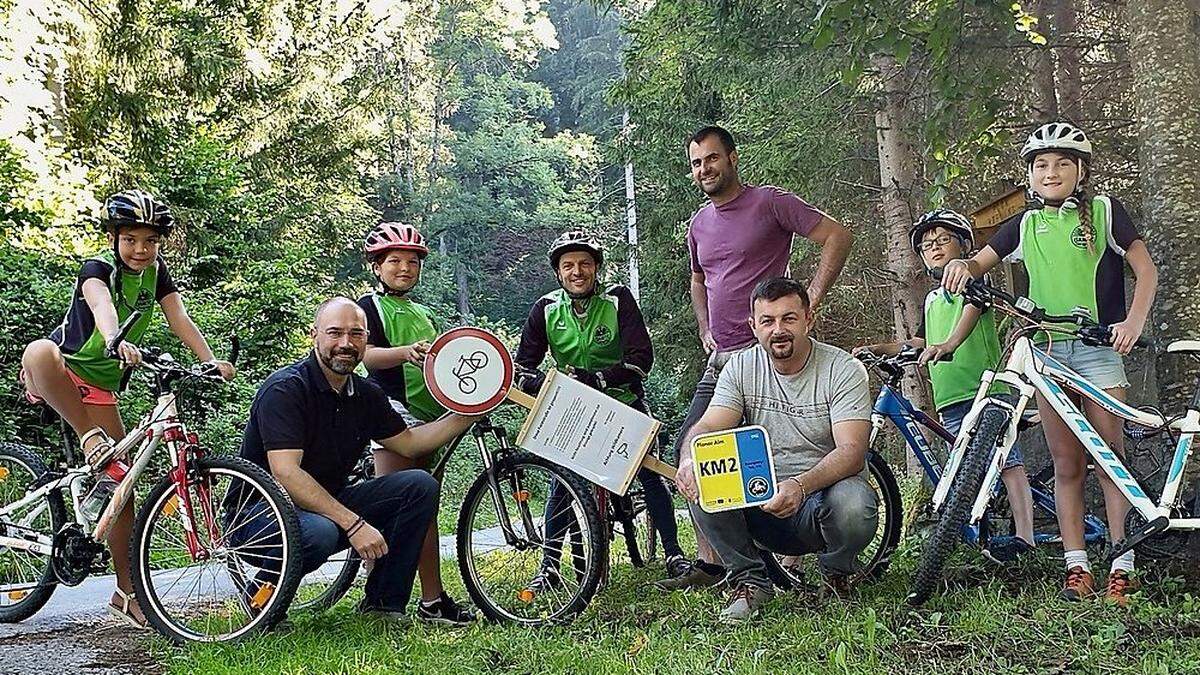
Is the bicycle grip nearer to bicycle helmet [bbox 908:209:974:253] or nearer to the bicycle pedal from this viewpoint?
the bicycle pedal

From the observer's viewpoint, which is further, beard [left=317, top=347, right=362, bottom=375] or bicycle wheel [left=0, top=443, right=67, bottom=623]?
bicycle wheel [left=0, top=443, right=67, bottom=623]

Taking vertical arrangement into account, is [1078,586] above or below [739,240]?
below

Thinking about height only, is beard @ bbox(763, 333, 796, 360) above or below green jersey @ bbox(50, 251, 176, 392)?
below

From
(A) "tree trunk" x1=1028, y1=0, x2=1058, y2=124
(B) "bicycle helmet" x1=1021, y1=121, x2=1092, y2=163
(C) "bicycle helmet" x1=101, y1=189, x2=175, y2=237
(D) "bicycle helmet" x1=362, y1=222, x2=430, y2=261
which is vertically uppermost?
(A) "tree trunk" x1=1028, y1=0, x2=1058, y2=124

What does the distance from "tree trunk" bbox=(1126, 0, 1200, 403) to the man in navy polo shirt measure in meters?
3.07

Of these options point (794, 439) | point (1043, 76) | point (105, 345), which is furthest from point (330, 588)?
point (1043, 76)

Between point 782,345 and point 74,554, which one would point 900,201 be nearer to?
point 782,345

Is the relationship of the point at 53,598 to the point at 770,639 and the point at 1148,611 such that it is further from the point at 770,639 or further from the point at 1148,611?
the point at 1148,611

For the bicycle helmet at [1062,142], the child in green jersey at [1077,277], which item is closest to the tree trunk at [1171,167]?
the child in green jersey at [1077,277]

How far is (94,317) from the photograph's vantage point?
14.5 feet

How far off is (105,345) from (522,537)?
6.26ft

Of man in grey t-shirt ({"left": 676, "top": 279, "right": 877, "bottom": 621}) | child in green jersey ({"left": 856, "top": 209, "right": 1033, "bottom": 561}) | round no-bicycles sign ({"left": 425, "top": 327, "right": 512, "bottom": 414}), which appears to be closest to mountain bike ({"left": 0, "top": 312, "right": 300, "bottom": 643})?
round no-bicycles sign ({"left": 425, "top": 327, "right": 512, "bottom": 414})

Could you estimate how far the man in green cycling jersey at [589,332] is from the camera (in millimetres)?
5016

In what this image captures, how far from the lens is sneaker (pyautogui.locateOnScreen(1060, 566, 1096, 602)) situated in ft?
13.3
